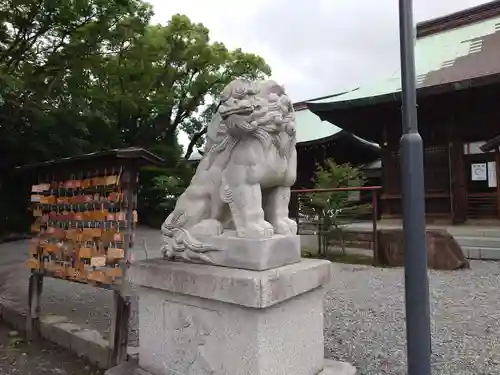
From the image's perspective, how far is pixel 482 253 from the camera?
7004 mm

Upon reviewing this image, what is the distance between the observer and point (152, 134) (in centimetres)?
1538

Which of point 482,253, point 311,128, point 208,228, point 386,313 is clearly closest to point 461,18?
point 311,128

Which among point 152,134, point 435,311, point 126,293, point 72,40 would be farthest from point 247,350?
point 152,134

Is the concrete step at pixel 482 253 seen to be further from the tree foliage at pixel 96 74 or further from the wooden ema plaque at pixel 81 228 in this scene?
the wooden ema plaque at pixel 81 228

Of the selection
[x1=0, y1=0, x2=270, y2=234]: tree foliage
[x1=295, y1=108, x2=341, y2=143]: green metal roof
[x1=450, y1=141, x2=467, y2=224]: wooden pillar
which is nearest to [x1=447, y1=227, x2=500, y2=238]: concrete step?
[x1=450, y1=141, x2=467, y2=224]: wooden pillar

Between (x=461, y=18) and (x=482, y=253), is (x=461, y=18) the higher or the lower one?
the higher one

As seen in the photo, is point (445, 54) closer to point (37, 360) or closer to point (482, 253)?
point (482, 253)

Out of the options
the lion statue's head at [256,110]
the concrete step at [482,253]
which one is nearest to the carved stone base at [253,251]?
the lion statue's head at [256,110]

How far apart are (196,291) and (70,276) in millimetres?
1924

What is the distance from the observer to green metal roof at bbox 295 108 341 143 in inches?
561

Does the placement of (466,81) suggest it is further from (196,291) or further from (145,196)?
(145,196)

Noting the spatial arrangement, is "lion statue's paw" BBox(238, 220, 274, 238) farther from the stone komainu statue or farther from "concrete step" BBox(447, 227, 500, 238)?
"concrete step" BBox(447, 227, 500, 238)

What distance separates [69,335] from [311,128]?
13.2m

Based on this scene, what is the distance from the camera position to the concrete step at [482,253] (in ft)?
22.6
